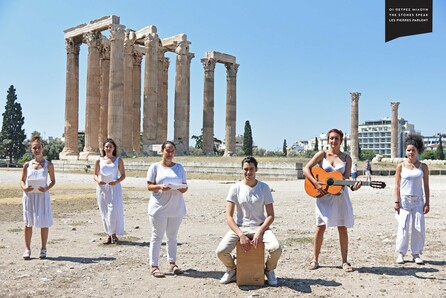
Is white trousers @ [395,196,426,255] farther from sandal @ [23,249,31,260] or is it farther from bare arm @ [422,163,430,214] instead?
sandal @ [23,249,31,260]

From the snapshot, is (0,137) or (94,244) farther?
(0,137)

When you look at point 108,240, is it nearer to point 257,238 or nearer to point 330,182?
point 257,238

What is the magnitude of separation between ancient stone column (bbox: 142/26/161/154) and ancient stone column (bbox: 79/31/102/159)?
15.7 ft

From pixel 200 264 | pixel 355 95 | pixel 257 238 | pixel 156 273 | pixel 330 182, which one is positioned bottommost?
pixel 200 264

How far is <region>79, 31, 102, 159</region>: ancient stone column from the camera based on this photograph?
4978 cm

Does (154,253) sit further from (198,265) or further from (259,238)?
(259,238)

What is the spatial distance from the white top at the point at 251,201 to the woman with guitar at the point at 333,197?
1027 millimetres

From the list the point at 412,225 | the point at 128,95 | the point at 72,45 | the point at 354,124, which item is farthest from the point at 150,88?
the point at 412,225

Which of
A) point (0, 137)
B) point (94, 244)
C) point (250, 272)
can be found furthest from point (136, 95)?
point (250, 272)

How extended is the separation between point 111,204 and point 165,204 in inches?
120

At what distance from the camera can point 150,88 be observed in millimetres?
50688

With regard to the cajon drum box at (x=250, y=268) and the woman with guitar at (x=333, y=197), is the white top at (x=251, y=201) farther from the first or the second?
the woman with guitar at (x=333, y=197)

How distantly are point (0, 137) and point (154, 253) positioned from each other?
88.7 metres

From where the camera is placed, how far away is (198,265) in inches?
324
